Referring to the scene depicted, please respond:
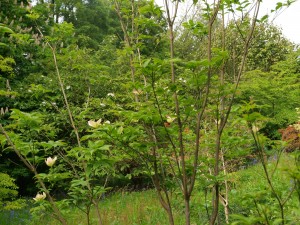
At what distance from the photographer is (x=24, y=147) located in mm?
2039

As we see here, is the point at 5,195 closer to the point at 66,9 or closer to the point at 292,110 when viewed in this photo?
the point at 292,110

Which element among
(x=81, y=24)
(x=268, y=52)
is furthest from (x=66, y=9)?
(x=268, y=52)

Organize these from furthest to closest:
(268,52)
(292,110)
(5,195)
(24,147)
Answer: (268,52) < (292,110) < (5,195) < (24,147)

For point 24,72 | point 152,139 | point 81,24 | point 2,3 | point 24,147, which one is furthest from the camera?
point 81,24

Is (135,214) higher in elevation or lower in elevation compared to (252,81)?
lower

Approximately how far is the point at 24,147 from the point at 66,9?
17.0 metres

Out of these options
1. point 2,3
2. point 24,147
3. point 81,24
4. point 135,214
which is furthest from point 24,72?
point 81,24

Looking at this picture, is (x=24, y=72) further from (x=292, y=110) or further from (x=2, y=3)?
(x=292, y=110)

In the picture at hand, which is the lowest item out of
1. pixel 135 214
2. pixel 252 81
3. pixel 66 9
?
pixel 135 214

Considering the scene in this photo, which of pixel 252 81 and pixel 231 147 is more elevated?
pixel 252 81

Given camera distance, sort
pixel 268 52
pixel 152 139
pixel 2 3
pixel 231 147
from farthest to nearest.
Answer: pixel 268 52, pixel 2 3, pixel 231 147, pixel 152 139

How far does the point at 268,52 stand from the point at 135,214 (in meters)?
11.2

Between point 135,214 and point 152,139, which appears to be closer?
point 152,139

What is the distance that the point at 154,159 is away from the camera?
6.88 ft
